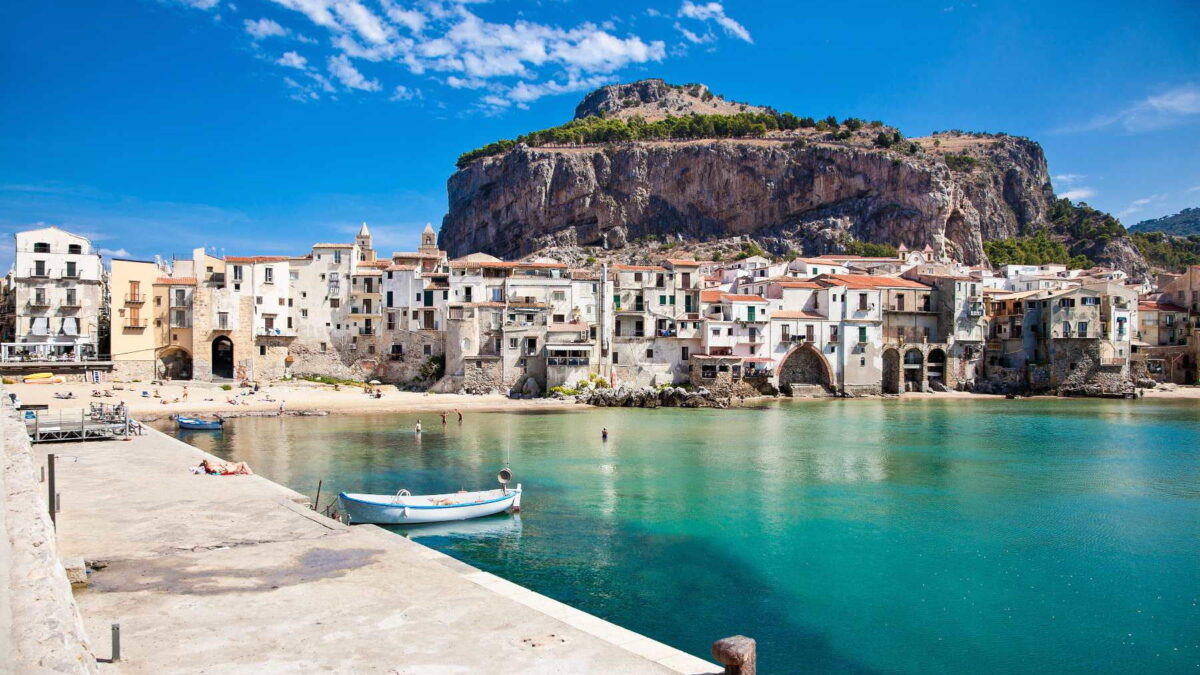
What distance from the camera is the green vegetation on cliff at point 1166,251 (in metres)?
127

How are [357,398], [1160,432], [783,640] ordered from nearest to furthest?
[783,640] → [1160,432] → [357,398]

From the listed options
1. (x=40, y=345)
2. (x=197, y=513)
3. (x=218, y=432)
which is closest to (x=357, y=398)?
(x=218, y=432)

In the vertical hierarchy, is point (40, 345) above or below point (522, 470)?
above

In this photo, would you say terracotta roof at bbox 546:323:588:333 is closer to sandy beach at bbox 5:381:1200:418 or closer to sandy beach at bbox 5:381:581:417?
sandy beach at bbox 5:381:1200:418

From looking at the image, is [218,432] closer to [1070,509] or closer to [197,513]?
[197,513]

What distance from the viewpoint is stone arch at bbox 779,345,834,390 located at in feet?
229

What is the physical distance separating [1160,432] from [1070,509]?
89.6 feet

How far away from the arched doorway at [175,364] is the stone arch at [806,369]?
50.5m

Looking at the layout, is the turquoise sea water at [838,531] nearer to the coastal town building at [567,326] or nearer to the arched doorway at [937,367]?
the coastal town building at [567,326]

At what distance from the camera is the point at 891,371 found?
238ft

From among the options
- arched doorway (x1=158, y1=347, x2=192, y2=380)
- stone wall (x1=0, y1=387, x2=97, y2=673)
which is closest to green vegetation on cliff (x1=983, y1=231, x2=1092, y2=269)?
arched doorway (x1=158, y1=347, x2=192, y2=380)

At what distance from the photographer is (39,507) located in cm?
983

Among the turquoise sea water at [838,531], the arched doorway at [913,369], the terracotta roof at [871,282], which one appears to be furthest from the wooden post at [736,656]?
the arched doorway at [913,369]

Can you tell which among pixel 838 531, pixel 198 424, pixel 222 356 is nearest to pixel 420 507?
pixel 838 531
